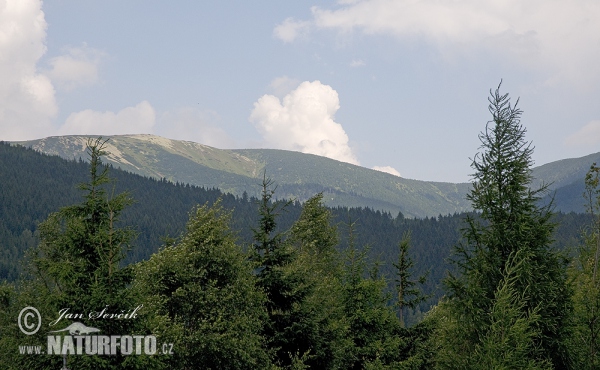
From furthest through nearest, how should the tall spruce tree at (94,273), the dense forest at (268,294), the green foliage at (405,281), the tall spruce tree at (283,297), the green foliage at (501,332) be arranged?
1. the green foliage at (405,281)
2. the tall spruce tree at (283,297)
3. the tall spruce tree at (94,273)
4. the dense forest at (268,294)
5. the green foliage at (501,332)

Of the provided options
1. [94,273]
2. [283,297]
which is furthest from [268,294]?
[94,273]

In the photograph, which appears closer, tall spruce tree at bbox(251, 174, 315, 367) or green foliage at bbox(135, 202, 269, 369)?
green foliage at bbox(135, 202, 269, 369)

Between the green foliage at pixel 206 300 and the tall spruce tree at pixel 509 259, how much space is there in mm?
12489

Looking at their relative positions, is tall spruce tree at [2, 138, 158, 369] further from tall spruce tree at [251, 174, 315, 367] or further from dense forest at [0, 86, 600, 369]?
tall spruce tree at [251, 174, 315, 367]

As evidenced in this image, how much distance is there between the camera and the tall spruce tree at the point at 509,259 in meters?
20.9

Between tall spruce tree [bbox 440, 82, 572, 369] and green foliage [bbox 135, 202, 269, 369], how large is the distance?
12489 mm

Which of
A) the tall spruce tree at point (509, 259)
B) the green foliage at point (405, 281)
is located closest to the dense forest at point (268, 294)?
the tall spruce tree at point (509, 259)

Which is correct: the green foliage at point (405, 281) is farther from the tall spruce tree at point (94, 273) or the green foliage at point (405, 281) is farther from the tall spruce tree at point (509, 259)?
the tall spruce tree at point (94, 273)

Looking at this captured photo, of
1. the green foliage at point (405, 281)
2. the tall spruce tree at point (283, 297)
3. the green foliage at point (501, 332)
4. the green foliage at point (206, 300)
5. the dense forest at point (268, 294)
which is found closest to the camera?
the green foliage at point (501, 332)

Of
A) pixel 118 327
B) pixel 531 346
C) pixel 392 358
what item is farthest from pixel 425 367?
pixel 118 327

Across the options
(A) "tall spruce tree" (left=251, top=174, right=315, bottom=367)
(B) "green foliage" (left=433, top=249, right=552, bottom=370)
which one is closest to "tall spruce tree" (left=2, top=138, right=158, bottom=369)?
(A) "tall spruce tree" (left=251, top=174, right=315, bottom=367)

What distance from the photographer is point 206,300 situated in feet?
101

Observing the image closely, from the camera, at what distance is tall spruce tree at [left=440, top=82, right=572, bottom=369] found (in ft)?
68.5

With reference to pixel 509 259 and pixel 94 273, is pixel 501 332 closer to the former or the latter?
pixel 509 259
